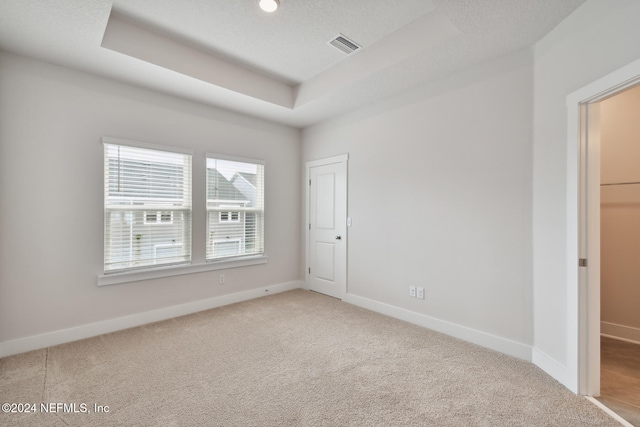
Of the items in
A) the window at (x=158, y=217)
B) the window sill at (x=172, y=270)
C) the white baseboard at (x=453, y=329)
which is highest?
the window at (x=158, y=217)

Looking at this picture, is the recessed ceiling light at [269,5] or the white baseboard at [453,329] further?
the white baseboard at [453,329]

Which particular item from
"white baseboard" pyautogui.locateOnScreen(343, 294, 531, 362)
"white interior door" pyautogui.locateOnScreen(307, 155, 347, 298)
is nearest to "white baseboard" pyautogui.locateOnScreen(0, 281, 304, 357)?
"white interior door" pyautogui.locateOnScreen(307, 155, 347, 298)

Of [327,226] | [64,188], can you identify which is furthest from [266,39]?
[327,226]

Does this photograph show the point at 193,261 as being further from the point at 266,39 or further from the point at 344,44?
the point at 344,44

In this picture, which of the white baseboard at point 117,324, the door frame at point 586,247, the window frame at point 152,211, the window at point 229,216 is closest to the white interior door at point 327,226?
the white baseboard at point 117,324

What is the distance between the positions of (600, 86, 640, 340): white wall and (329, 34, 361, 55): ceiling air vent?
2.80 metres

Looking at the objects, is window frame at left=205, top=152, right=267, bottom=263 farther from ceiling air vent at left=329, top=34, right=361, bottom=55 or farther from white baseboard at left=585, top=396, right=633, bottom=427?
white baseboard at left=585, top=396, right=633, bottom=427

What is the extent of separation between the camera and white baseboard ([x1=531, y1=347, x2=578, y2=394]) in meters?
2.15

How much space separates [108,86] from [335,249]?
3503mm

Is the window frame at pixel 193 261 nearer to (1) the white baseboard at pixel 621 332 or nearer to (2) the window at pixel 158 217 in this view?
(2) the window at pixel 158 217

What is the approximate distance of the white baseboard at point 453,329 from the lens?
2.64 metres

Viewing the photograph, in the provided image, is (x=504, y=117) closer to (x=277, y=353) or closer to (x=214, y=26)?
(x=214, y=26)

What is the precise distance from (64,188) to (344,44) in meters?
3.24

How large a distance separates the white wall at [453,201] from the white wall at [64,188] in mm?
2380
